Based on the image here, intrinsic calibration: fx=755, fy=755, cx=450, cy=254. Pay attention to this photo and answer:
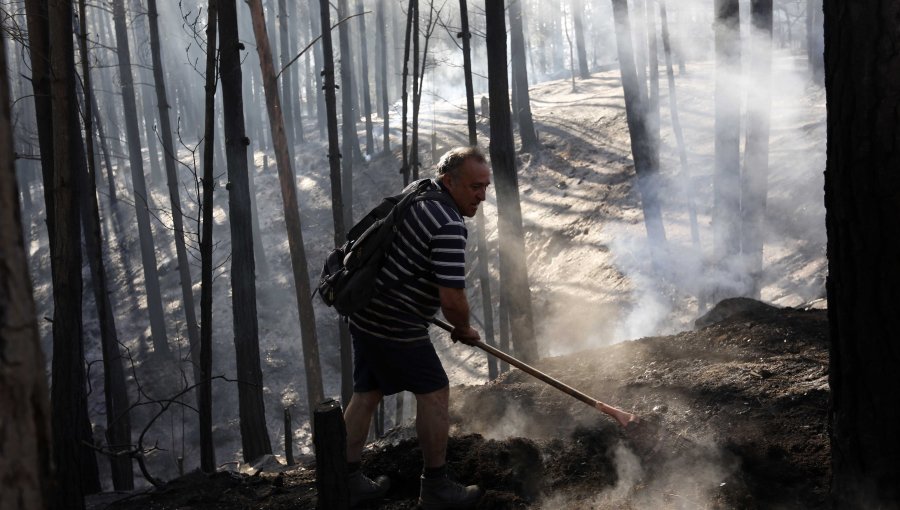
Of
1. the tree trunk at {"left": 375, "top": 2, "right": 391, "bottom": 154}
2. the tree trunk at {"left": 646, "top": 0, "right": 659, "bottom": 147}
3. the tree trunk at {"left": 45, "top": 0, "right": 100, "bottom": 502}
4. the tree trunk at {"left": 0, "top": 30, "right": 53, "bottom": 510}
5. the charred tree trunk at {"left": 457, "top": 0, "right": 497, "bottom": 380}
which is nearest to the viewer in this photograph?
the tree trunk at {"left": 0, "top": 30, "right": 53, "bottom": 510}

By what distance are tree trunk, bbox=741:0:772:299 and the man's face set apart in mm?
10889

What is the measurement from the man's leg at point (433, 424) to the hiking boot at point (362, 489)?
0.43m

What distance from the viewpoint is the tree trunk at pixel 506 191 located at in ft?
32.6

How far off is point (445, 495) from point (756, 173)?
450 inches

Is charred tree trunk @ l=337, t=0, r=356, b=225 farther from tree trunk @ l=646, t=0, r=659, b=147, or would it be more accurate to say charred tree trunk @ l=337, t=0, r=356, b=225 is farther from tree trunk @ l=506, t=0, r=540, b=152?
tree trunk @ l=646, t=0, r=659, b=147

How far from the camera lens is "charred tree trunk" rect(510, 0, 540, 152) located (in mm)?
24938

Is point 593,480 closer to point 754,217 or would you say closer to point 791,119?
point 754,217

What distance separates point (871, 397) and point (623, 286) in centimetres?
1323

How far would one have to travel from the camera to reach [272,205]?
3173cm

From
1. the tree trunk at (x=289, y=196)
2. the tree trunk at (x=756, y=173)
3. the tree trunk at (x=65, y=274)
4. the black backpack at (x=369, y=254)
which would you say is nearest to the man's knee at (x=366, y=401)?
the black backpack at (x=369, y=254)

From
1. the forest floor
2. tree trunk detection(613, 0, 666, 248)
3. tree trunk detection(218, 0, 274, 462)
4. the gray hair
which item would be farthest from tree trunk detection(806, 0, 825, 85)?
the gray hair

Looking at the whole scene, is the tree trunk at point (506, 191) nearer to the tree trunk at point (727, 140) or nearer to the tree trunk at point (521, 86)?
the tree trunk at point (727, 140)

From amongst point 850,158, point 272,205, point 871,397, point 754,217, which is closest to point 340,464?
point 871,397

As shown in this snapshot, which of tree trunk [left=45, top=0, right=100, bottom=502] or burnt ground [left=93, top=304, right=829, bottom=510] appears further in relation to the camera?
tree trunk [left=45, top=0, right=100, bottom=502]
